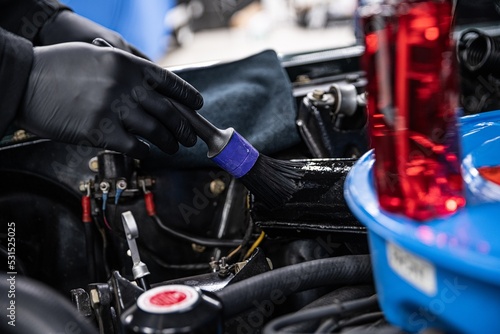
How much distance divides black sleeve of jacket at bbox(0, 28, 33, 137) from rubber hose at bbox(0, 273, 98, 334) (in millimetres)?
352

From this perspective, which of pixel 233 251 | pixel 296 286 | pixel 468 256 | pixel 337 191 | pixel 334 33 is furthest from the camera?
pixel 334 33

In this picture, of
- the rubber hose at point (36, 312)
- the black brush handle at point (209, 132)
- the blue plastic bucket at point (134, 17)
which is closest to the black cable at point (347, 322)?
the rubber hose at point (36, 312)

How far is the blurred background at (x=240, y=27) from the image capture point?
16.8 ft

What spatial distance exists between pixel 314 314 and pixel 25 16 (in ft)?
3.74

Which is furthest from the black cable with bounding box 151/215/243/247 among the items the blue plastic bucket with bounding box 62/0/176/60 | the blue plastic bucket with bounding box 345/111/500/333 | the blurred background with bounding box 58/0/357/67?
the blurred background with bounding box 58/0/357/67

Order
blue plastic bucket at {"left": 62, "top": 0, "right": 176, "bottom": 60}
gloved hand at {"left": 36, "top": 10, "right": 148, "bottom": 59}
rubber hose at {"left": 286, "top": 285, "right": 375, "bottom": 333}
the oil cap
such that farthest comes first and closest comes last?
blue plastic bucket at {"left": 62, "top": 0, "right": 176, "bottom": 60}, gloved hand at {"left": 36, "top": 10, "right": 148, "bottom": 59}, rubber hose at {"left": 286, "top": 285, "right": 375, "bottom": 333}, the oil cap

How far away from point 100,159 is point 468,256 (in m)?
0.83

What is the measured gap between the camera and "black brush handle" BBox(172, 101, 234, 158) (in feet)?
3.16

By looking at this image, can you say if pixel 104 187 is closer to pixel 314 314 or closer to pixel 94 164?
pixel 94 164

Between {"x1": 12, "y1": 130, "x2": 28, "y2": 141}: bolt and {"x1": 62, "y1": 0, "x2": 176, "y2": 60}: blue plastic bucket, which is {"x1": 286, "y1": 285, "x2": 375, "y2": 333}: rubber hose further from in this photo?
{"x1": 62, "y1": 0, "x2": 176, "y2": 60}: blue plastic bucket

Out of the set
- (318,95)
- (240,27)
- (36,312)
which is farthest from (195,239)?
(240,27)

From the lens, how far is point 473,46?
139 centimetres

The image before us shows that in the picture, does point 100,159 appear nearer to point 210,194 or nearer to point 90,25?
point 210,194

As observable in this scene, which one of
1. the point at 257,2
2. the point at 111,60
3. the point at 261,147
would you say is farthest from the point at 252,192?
the point at 257,2
